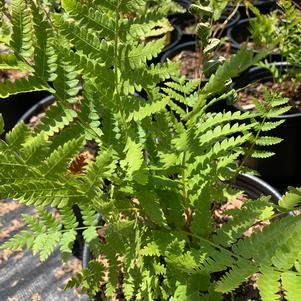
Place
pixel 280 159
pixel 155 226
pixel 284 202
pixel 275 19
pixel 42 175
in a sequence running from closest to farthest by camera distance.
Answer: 1. pixel 42 175
2. pixel 284 202
3. pixel 155 226
4. pixel 280 159
5. pixel 275 19

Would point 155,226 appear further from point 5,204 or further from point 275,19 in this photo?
point 275,19

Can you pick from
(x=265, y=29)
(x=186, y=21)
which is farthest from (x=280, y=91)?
(x=186, y=21)

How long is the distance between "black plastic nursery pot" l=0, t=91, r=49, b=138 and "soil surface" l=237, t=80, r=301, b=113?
39.3 inches

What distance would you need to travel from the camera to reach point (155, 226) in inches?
41.5

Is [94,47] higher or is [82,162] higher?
[94,47]

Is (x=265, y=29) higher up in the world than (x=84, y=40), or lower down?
lower down

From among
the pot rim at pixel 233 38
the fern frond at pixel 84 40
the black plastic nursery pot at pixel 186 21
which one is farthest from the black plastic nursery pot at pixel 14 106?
the fern frond at pixel 84 40

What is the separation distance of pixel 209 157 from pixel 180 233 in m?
0.18

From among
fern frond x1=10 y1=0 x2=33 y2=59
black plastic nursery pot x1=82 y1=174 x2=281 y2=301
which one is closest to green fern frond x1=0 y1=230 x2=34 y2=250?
fern frond x1=10 y1=0 x2=33 y2=59

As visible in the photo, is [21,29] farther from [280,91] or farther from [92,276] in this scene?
[280,91]

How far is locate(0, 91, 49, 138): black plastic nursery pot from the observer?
2123mm

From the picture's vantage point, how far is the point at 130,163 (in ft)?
2.77

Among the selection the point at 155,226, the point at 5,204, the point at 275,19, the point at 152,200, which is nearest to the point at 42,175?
the point at 152,200

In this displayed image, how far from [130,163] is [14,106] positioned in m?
1.48
